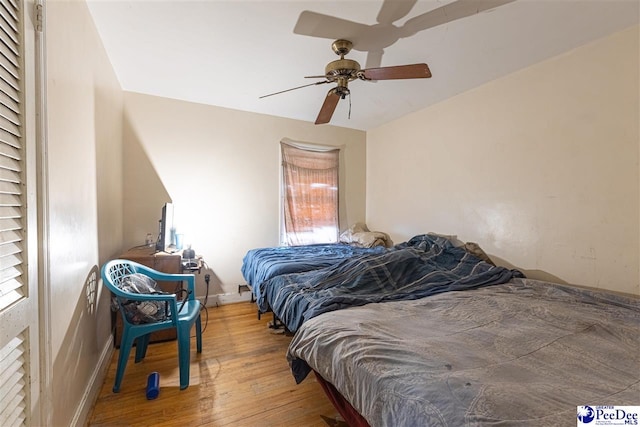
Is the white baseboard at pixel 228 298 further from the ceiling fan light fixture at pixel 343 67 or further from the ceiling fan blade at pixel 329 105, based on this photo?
the ceiling fan light fixture at pixel 343 67

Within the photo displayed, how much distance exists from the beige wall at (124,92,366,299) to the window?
0.50 ft

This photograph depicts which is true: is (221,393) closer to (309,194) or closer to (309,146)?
(309,194)

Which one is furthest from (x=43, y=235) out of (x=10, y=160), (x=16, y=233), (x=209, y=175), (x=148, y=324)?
(x=209, y=175)

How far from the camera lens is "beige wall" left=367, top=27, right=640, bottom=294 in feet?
6.12

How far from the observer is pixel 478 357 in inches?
41.8

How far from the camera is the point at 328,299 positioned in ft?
5.38

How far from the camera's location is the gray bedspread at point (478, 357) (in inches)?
31.4

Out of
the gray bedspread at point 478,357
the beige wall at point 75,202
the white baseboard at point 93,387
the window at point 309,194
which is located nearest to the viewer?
the gray bedspread at point 478,357

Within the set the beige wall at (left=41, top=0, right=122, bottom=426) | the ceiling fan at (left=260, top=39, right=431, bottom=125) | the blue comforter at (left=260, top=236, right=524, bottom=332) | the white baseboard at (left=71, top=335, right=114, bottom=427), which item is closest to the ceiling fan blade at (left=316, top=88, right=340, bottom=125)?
the ceiling fan at (left=260, top=39, right=431, bottom=125)

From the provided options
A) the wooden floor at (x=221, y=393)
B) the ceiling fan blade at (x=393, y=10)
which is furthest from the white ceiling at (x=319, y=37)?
the wooden floor at (x=221, y=393)

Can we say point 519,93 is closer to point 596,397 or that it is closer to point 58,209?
point 596,397

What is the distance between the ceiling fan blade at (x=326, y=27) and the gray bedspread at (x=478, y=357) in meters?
1.88

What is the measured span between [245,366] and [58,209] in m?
1.57

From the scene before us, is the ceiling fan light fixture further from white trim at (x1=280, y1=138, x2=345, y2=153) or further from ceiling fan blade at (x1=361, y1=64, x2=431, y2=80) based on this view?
white trim at (x1=280, y1=138, x2=345, y2=153)
